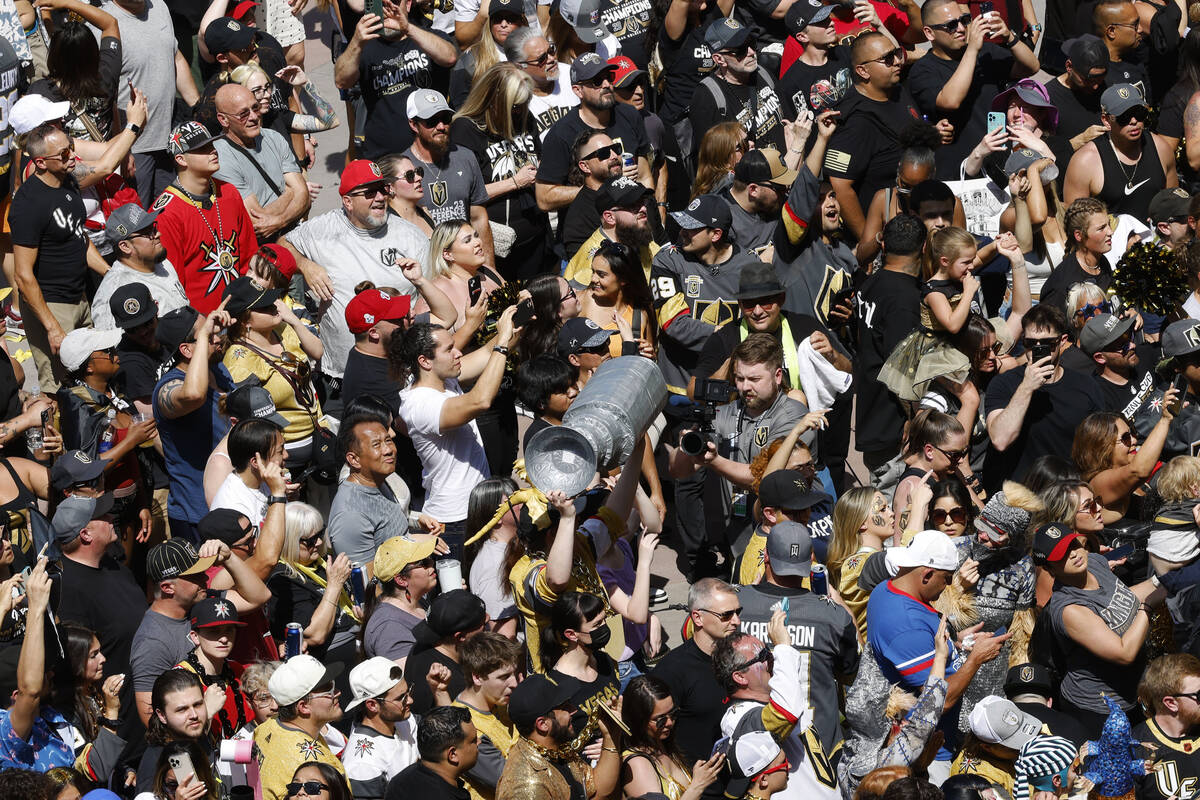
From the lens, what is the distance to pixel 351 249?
931 centimetres

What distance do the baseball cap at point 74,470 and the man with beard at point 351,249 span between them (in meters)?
1.71

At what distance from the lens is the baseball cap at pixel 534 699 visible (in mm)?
6250

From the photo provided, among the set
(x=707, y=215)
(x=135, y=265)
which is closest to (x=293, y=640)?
(x=135, y=265)

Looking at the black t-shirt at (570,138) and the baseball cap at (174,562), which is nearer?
the baseball cap at (174,562)

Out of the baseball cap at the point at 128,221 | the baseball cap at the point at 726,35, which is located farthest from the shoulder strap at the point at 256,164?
the baseball cap at the point at 726,35

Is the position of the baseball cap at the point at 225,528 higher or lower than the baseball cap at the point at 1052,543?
higher

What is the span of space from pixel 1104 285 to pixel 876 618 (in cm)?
353

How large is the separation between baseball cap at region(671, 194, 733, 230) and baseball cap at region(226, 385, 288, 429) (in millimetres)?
2391

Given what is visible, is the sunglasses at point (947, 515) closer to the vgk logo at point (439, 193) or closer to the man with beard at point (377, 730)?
the man with beard at point (377, 730)

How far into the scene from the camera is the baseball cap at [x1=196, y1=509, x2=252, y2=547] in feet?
23.7

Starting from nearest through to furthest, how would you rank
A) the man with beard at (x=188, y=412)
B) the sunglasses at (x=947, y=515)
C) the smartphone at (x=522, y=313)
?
the sunglasses at (x=947, y=515) < the man with beard at (x=188, y=412) < the smartphone at (x=522, y=313)

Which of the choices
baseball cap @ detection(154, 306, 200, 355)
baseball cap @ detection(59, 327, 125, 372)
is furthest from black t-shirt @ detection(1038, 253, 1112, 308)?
baseball cap @ detection(59, 327, 125, 372)

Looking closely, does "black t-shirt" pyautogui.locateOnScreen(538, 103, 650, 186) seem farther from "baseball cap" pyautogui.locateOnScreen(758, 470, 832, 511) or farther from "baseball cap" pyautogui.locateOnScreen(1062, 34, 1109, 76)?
"baseball cap" pyautogui.locateOnScreen(758, 470, 832, 511)

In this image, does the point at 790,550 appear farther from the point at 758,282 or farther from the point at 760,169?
the point at 760,169
